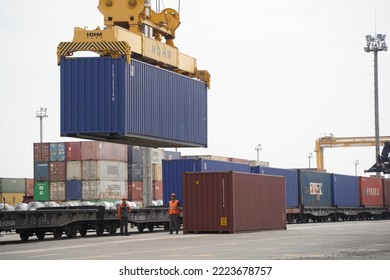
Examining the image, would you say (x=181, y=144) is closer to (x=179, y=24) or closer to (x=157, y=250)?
(x=179, y=24)

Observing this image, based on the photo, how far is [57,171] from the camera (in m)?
52.4

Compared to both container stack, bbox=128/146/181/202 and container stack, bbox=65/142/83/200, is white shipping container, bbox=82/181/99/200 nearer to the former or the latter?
container stack, bbox=65/142/83/200

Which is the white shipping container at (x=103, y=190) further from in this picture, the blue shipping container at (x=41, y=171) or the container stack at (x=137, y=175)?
the blue shipping container at (x=41, y=171)

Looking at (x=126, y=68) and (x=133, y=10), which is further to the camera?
(x=133, y=10)

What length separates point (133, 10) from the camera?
114 ft

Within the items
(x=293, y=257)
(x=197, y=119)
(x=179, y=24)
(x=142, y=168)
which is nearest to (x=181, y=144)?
(x=197, y=119)

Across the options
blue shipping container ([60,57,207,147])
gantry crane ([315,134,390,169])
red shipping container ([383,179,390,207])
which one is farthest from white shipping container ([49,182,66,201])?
gantry crane ([315,134,390,169])

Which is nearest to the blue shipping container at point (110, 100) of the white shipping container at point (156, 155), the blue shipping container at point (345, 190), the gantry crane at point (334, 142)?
the white shipping container at point (156, 155)

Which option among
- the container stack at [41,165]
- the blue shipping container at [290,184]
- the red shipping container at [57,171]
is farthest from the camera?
the container stack at [41,165]

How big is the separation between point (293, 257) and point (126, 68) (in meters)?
16.6

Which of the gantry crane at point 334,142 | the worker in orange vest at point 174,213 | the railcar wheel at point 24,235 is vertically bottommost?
the railcar wheel at point 24,235

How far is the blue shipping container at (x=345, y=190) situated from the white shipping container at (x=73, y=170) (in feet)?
55.6

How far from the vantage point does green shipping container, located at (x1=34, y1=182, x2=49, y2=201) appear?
52294 mm

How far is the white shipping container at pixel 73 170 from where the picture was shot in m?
52.0
